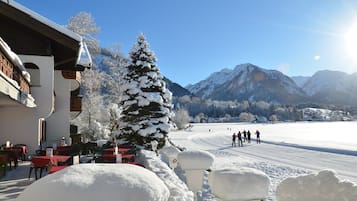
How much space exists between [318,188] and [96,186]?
7.08 feet

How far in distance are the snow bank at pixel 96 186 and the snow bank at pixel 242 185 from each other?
124 centimetres

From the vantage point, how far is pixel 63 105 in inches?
667

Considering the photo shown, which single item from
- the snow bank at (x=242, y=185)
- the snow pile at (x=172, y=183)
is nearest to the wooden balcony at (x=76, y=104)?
the snow pile at (x=172, y=183)

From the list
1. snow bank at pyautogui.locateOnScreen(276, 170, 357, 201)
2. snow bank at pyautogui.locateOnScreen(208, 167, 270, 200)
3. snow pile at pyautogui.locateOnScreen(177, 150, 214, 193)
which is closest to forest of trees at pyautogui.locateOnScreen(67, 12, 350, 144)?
snow pile at pyautogui.locateOnScreen(177, 150, 214, 193)

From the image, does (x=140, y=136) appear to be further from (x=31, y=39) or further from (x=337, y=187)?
(x=337, y=187)

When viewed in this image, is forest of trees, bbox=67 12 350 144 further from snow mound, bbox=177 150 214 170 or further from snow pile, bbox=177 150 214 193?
snow mound, bbox=177 150 214 170

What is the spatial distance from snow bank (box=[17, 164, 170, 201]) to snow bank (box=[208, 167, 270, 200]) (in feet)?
4.06

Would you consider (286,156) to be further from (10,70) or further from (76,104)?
(10,70)

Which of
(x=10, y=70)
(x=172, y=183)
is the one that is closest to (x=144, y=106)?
(x=10, y=70)

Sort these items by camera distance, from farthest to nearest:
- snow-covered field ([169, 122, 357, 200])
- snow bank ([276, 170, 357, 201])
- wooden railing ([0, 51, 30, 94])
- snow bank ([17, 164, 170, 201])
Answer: snow-covered field ([169, 122, 357, 200]), wooden railing ([0, 51, 30, 94]), snow bank ([276, 170, 357, 201]), snow bank ([17, 164, 170, 201])

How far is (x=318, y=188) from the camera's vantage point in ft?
10.3

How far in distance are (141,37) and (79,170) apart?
59.6 ft

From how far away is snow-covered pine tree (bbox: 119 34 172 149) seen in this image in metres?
18.4

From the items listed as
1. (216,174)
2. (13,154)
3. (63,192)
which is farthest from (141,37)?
(63,192)
